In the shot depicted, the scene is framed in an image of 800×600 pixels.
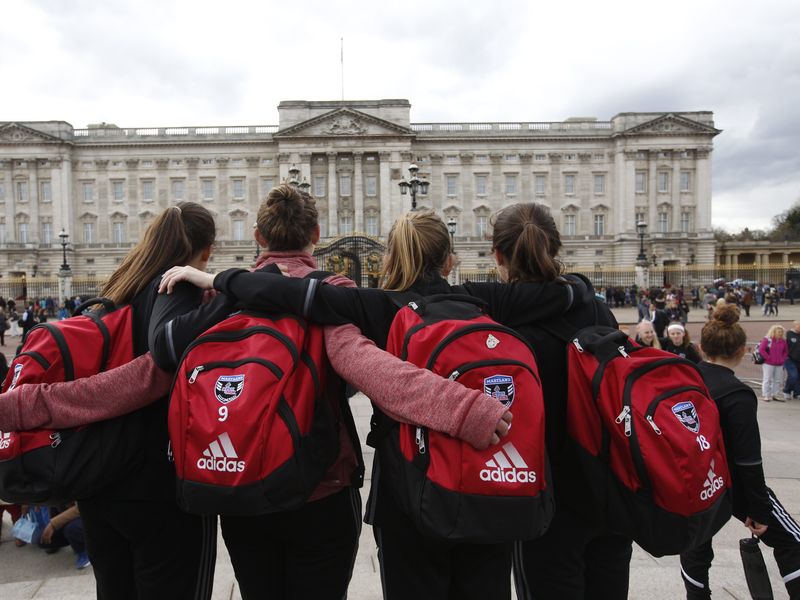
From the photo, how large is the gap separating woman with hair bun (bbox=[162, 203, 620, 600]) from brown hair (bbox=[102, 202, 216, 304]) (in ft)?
0.92

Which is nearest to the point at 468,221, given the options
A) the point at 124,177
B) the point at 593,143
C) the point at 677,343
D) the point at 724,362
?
the point at 593,143

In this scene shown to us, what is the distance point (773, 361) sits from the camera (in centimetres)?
1016

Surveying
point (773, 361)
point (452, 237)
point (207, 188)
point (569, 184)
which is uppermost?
point (569, 184)

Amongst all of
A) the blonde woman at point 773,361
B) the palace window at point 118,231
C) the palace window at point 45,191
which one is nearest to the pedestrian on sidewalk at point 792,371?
the blonde woman at point 773,361

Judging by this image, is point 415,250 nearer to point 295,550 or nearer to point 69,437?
point 295,550

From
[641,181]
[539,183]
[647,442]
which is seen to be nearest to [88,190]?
[539,183]

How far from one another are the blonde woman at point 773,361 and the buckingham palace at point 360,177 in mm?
41145

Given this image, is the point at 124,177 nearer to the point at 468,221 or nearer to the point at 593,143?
the point at 468,221

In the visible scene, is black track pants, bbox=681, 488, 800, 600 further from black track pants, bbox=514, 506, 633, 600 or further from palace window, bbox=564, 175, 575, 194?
palace window, bbox=564, 175, 575, 194

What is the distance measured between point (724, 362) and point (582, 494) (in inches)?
55.3

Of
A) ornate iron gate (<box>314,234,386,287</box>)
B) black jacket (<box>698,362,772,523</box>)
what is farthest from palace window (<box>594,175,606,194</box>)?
black jacket (<box>698,362,772,523</box>)

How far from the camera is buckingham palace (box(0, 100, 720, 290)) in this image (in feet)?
167

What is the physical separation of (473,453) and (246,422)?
0.80 meters

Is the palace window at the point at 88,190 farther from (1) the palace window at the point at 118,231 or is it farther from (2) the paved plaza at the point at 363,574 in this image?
(2) the paved plaza at the point at 363,574
